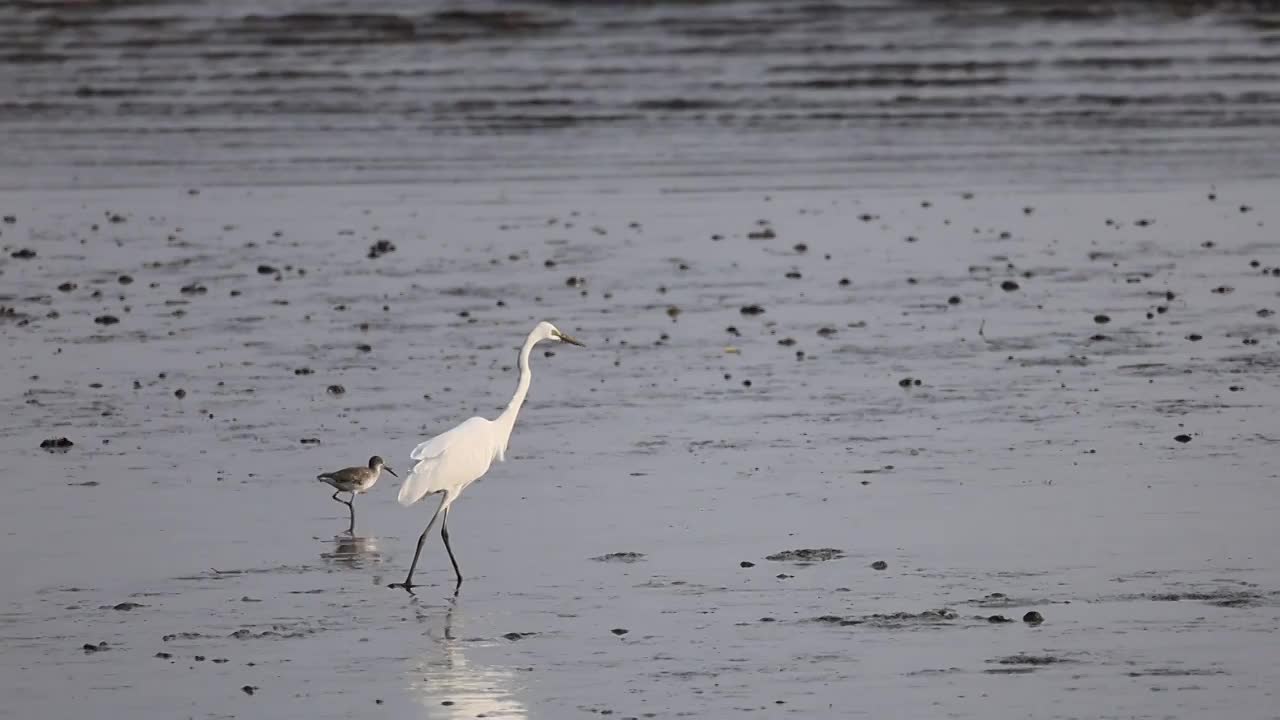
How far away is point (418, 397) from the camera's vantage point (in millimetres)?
16781

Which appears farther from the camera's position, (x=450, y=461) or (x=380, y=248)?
(x=380, y=248)

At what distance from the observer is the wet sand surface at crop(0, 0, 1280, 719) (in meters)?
10.3

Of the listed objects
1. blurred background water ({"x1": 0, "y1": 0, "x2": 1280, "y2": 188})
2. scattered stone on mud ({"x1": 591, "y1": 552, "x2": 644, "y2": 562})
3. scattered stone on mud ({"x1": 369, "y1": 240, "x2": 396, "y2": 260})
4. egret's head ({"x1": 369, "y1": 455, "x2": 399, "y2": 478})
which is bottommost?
scattered stone on mud ({"x1": 591, "y1": 552, "x2": 644, "y2": 562})

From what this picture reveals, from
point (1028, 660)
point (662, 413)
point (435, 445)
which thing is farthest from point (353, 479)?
point (1028, 660)

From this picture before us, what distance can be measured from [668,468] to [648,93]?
28.9 meters

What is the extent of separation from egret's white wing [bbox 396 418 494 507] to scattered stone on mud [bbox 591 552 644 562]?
896 millimetres

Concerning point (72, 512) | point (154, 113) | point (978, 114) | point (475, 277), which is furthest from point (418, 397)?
point (154, 113)

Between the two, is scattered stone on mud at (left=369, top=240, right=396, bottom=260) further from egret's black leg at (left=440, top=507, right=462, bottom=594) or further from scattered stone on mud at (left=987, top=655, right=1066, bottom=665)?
scattered stone on mud at (left=987, top=655, right=1066, bottom=665)

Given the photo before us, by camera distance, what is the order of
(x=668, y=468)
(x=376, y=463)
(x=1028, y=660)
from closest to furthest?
(x=1028, y=660) → (x=376, y=463) → (x=668, y=468)

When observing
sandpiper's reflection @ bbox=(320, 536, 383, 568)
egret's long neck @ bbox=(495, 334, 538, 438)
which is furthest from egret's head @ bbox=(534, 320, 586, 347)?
sandpiper's reflection @ bbox=(320, 536, 383, 568)

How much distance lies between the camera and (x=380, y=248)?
950 inches

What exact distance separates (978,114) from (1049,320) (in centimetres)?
1921

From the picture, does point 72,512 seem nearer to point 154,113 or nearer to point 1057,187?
point 1057,187

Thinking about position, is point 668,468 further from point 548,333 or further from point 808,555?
point 808,555
